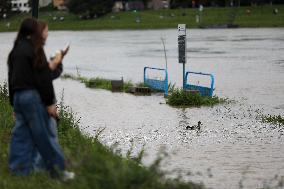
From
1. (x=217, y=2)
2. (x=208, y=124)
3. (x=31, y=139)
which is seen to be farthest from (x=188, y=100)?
(x=217, y=2)

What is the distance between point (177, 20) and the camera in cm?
10406

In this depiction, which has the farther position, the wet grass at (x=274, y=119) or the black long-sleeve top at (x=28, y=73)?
the wet grass at (x=274, y=119)

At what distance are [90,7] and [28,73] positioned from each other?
120 meters

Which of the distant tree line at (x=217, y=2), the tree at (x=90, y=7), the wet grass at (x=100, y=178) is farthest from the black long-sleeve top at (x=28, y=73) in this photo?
the tree at (x=90, y=7)

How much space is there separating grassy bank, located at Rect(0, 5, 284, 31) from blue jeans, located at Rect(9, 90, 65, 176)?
3182 inches

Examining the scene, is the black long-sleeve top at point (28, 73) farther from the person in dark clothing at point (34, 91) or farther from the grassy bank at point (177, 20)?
the grassy bank at point (177, 20)

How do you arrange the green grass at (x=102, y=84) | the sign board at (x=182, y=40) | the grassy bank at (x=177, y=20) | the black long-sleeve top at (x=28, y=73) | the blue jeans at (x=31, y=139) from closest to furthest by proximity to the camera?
the black long-sleeve top at (x=28, y=73)
the blue jeans at (x=31, y=139)
the sign board at (x=182, y=40)
the green grass at (x=102, y=84)
the grassy bank at (x=177, y=20)

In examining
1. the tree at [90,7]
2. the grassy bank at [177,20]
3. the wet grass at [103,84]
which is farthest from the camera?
the tree at [90,7]

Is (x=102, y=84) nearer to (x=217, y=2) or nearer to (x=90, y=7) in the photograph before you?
(x=90, y=7)

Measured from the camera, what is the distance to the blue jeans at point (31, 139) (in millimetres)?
7926

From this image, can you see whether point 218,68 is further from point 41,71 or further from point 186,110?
point 41,71

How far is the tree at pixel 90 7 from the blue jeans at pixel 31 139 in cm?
11911

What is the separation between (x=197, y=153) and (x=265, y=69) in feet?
68.8

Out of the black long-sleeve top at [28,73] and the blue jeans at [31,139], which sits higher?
the black long-sleeve top at [28,73]
